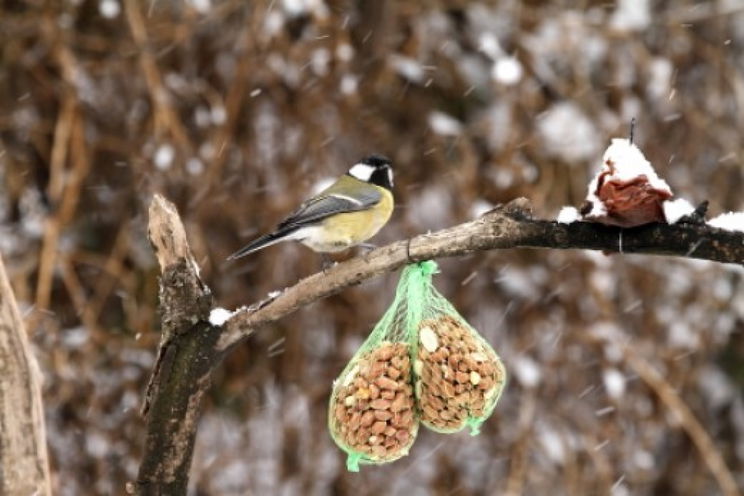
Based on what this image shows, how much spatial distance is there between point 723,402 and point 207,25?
124 inches

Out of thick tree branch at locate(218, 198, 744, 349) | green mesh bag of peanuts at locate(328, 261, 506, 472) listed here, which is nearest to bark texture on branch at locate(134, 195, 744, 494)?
thick tree branch at locate(218, 198, 744, 349)

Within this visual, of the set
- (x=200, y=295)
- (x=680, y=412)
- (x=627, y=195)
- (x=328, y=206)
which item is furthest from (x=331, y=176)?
(x=627, y=195)

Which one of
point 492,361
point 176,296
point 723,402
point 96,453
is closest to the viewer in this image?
point 176,296

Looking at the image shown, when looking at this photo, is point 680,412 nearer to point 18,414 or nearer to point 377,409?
point 377,409

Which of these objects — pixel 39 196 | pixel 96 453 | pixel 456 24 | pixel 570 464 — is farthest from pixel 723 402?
pixel 39 196

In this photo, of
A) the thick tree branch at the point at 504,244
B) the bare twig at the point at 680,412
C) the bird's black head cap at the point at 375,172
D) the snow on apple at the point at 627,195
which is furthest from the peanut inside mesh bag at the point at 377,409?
the bare twig at the point at 680,412

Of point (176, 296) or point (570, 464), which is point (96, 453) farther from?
point (176, 296)

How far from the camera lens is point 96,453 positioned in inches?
170

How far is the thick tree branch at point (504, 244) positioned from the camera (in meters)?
1.98

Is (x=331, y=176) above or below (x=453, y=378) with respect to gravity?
below

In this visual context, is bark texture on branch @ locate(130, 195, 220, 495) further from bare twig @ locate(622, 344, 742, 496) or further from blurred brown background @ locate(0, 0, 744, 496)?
bare twig @ locate(622, 344, 742, 496)

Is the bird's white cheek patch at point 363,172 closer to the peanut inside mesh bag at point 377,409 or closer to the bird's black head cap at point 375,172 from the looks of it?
the bird's black head cap at point 375,172

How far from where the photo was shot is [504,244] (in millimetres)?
2064

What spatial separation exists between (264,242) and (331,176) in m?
1.95
